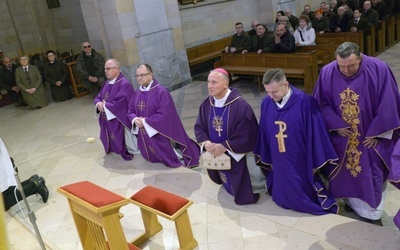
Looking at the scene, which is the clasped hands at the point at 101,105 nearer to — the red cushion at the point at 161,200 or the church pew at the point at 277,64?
the red cushion at the point at 161,200

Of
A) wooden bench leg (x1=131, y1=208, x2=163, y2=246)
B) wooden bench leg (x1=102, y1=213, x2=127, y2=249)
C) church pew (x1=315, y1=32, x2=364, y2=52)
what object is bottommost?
wooden bench leg (x1=131, y1=208, x2=163, y2=246)

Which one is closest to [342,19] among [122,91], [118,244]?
[122,91]

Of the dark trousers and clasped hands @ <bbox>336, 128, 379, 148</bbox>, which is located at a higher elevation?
A: clasped hands @ <bbox>336, 128, 379, 148</bbox>

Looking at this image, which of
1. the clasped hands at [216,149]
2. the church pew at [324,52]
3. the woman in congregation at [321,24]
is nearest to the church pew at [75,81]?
the church pew at [324,52]

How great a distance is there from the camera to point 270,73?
3678mm

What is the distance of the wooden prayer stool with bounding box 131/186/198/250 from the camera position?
133 inches

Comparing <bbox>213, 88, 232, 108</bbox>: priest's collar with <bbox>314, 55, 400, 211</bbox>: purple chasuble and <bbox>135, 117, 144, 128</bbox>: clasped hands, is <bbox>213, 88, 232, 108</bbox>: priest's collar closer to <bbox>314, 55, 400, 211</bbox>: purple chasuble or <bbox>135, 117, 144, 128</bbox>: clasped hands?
<bbox>314, 55, 400, 211</bbox>: purple chasuble

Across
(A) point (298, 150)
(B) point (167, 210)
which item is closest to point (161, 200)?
(B) point (167, 210)

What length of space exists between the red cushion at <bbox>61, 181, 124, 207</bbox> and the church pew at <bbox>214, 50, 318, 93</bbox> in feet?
18.7

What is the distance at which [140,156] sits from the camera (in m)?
6.09

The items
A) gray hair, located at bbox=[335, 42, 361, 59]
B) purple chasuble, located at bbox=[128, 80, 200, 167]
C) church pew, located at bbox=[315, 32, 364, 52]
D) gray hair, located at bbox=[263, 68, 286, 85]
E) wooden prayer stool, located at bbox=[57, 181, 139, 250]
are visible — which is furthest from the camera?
church pew, located at bbox=[315, 32, 364, 52]

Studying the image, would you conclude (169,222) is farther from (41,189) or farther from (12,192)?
(12,192)

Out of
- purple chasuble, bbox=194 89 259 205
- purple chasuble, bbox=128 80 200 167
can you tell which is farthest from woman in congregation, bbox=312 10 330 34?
purple chasuble, bbox=194 89 259 205

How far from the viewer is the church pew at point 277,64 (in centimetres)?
793
